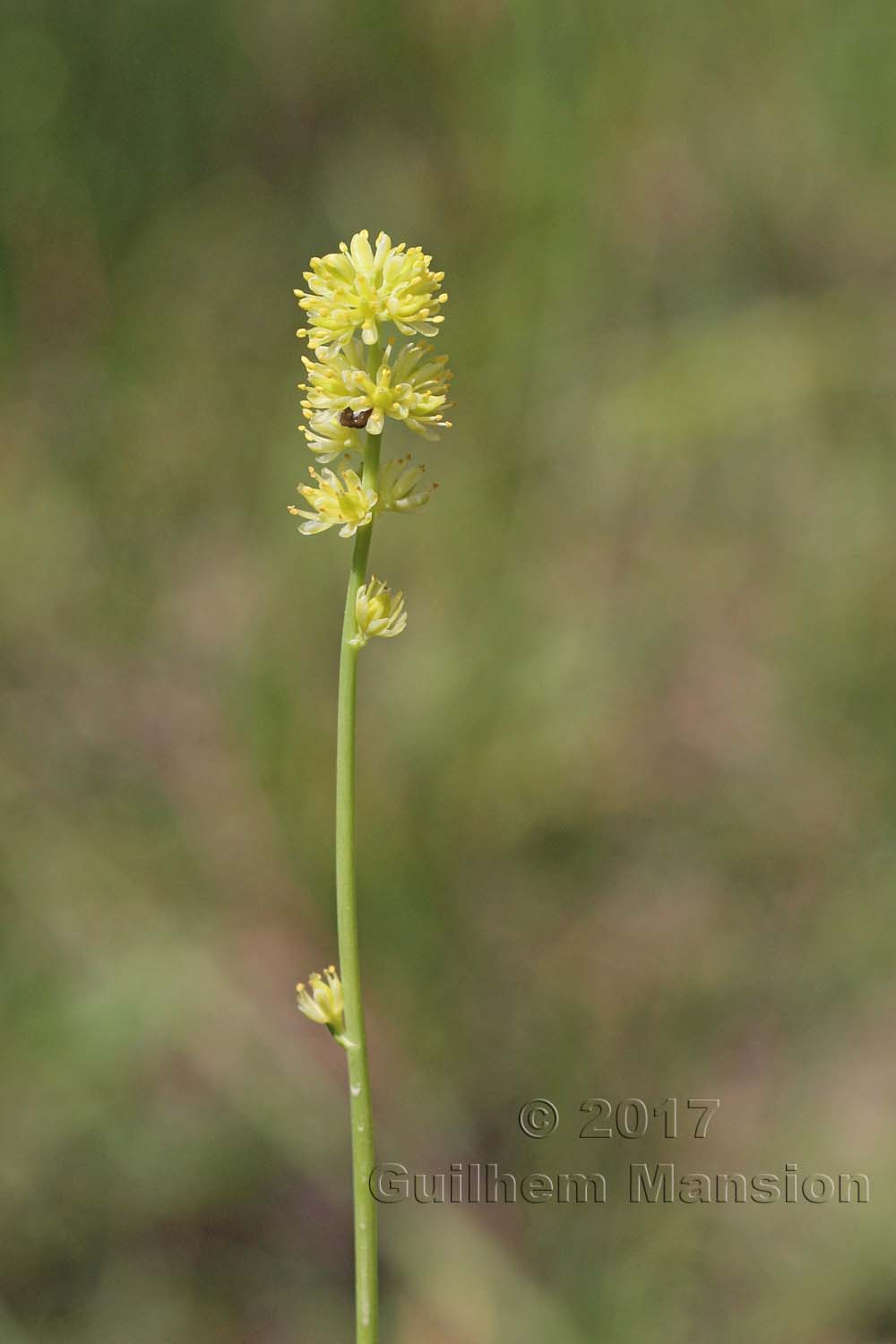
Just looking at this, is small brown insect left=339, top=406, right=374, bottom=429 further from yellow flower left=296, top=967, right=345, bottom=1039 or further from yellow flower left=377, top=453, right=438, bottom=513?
yellow flower left=296, top=967, right=345, bottom=1039

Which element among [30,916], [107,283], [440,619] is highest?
[107,283]

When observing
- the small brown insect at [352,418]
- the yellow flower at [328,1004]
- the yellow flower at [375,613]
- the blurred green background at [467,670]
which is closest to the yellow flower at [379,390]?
the small brown insect at [352,418]

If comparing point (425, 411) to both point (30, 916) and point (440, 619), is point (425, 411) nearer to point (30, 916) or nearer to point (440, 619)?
point (30, 916)

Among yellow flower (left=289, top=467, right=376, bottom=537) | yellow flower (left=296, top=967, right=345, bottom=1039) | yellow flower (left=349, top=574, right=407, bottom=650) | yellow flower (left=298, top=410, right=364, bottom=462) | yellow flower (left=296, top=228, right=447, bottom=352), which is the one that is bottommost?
yellow flower (left=296, top=967, right=345, bottom=1039)

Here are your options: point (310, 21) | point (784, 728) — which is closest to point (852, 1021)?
point (784, 728)

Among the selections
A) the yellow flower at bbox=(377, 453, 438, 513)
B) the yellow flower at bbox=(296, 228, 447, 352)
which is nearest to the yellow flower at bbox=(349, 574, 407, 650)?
the yellow flower at bbox=(377, 453, 438, 513)

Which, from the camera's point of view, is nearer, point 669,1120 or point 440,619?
point 669,1120

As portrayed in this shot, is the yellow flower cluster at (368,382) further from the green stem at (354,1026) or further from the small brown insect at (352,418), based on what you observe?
the green stem at (354,1026)

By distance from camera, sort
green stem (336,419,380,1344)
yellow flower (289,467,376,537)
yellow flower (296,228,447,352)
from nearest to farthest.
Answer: green stem (336,419,380,1344) < yellow flower (289,467,376,537) < yellow flower (296,228,447,352)

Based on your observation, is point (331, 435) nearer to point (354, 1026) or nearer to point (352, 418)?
point (352, 418)
